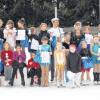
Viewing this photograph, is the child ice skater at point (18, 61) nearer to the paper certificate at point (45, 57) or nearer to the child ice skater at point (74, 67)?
the paper certificate at point (45, 57)

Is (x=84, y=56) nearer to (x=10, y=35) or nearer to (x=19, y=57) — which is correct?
(x=19, y=57)

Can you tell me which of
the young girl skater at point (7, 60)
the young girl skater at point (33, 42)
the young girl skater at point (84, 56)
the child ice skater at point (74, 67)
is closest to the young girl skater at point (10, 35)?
the young girl skater at point (7, 60)

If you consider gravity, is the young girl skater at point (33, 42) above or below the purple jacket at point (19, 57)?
above

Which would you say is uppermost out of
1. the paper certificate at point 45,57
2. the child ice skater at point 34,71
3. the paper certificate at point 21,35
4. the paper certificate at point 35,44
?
the paper certificate at point 21,35

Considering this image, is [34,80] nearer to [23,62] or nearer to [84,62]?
[23,62]

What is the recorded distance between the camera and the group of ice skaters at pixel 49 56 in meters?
14.0

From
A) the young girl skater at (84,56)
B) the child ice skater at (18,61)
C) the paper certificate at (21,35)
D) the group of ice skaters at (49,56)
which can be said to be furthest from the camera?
the paper certificate at (21,35)

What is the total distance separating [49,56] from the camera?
1412cm

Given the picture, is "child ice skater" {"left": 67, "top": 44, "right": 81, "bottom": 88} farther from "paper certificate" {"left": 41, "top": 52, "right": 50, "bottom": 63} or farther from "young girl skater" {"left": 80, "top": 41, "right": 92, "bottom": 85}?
"paper certificate" {"left": 41, "top": 52, "right": 50, "bottom": 63}

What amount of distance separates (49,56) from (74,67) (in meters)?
0.78
